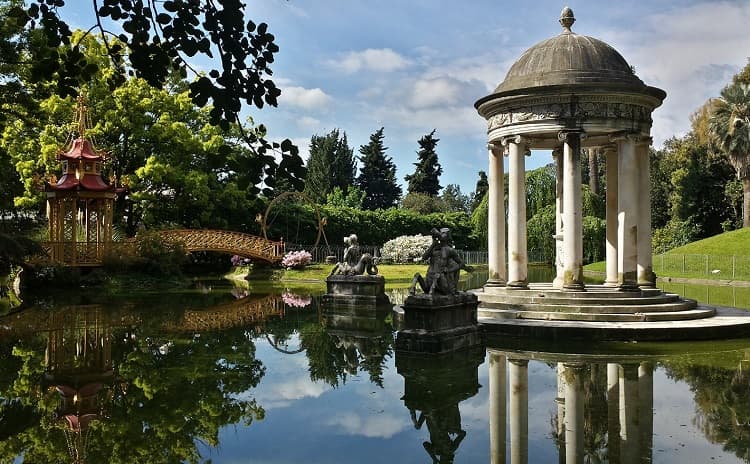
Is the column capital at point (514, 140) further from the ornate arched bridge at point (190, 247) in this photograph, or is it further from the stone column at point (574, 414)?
the ornate arched bridge at point (190, 247)

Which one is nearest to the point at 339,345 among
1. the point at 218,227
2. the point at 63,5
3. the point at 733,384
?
the point at 733,384

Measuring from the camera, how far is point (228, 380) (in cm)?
954

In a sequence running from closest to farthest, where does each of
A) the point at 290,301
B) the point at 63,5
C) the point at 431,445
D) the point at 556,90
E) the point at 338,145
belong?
the point at 63,5 < the point at 431,445 < the point at 556,90 < the point at 290,301 < the point at 338,145

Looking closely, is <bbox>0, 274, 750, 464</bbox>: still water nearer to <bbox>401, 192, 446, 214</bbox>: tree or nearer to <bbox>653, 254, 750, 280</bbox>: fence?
<bbox>653, 254, 750, 280</bbox>: fence

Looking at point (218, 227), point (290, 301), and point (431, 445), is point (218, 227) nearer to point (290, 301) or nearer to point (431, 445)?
point (290, 301)

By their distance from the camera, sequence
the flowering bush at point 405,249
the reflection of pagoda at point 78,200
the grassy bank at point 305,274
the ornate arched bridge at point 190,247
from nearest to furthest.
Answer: the ornate arched bridge at point 190,247
the reflection of pagoda at point 78,200
the grassy bank at point 305,274
the flowering bush at point 405,249

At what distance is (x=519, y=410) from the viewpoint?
7941 mm

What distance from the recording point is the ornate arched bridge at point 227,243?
106ft

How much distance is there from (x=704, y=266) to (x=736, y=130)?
12097 mm

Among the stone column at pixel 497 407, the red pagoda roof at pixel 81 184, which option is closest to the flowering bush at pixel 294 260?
the red pagoda roof at pixel 81 184

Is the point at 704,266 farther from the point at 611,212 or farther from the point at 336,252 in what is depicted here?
the point at 336,252

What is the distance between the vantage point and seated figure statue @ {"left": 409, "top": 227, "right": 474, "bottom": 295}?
11820mm

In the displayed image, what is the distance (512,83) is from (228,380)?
977 cm

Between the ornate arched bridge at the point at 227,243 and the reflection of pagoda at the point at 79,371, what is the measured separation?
1567cm
